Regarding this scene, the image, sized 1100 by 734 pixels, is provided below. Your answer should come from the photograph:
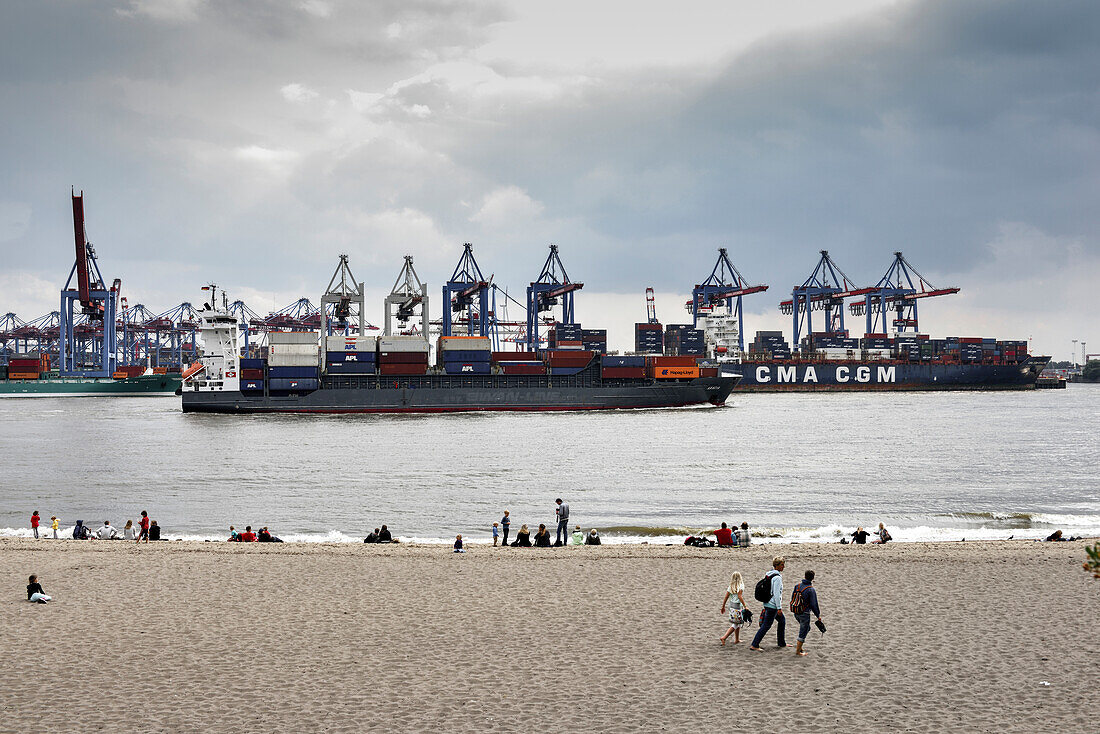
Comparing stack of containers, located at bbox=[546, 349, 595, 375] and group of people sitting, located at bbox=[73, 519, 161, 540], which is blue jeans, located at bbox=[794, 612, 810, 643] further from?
stack of containers, located at bbox=[546, 349, 595, 375]

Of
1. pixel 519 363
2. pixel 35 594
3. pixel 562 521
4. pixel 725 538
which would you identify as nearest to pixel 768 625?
pixel 725 538

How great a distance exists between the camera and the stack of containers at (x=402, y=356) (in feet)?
233

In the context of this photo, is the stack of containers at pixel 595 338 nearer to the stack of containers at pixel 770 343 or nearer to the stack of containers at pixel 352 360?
the stack of containers at pixel 770 343

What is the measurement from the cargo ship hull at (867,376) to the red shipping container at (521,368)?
51.7 m

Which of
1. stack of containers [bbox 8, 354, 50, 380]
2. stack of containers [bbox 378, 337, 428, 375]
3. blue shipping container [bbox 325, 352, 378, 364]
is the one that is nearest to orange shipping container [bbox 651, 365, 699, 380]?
stack of containers [bbox 378, 337, 428, 375]

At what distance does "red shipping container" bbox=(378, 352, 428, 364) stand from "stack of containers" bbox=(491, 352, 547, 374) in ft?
25.4

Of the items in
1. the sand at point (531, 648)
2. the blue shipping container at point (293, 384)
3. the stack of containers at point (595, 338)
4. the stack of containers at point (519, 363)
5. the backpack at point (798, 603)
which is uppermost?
the stack of containers at point (595, 338)

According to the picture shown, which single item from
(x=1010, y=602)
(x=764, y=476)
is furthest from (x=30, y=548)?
(x=764, y=476)

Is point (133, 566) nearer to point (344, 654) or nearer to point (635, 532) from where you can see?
point (344, 654)

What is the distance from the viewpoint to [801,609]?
9.59 meters

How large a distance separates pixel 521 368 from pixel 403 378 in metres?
11.9

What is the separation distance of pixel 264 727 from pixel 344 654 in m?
2.29

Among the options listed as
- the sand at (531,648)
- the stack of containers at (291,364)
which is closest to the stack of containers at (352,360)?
the stack of containers at (291,364)

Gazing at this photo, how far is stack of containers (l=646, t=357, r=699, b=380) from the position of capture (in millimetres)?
76000
